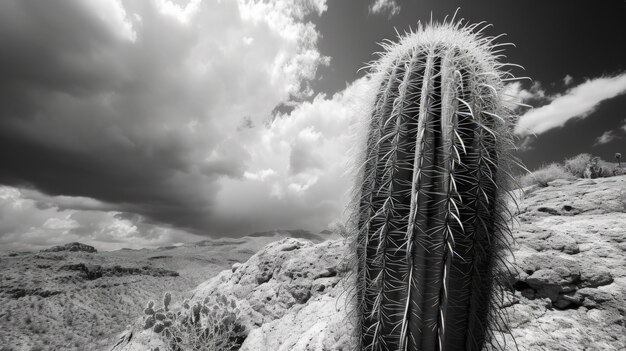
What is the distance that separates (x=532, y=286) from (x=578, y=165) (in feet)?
30.6

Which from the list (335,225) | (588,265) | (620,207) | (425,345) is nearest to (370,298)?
(425,345)

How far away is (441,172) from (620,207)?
4.94 m

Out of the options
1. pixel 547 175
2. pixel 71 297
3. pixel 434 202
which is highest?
pixel 547 175

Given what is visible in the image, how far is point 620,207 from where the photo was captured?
5.06 metres

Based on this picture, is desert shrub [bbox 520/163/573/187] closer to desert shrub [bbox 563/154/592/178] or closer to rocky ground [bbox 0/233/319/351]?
desert shrub [bbox 563/154/592/178]

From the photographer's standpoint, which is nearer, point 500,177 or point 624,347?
point 500,177

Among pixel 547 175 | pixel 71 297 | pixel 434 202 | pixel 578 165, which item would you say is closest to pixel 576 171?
pixel 578 165

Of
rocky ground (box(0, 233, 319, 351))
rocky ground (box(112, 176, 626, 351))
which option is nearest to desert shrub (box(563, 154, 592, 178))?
rocky ground (box(112, 176, 626, 351))

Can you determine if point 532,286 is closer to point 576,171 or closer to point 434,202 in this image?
point 434,202

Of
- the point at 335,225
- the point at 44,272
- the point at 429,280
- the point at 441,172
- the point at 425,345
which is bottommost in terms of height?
the point at 44,272

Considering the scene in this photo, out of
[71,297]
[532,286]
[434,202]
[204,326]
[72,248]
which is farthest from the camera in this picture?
[72,248]

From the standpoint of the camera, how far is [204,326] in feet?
16.3

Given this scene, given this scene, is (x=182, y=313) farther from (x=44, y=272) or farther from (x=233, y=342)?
(x=44, y=272)

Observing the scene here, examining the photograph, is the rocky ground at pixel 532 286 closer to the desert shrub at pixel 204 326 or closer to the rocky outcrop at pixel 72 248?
the desert shrub at pixel 204 326
